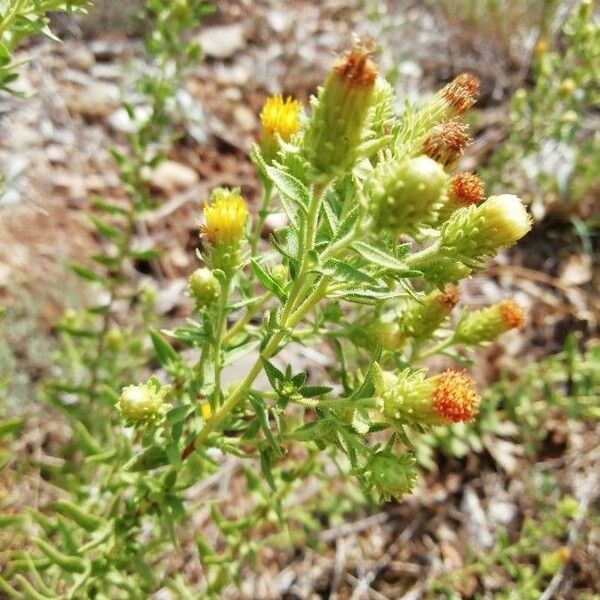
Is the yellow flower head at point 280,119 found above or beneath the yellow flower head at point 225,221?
above

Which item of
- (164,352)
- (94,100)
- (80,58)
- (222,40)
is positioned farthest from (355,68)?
(222,40)

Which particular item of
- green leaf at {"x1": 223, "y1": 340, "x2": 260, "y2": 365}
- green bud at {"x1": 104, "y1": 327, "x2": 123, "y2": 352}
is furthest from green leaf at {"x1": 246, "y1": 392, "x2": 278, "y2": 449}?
green bud at {"x1": 104, "y1": 327, "x2": 123, "y2": 352}

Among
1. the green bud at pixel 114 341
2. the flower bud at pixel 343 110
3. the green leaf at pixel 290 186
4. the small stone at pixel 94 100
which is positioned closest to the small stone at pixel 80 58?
the small stone at pixel 94 100

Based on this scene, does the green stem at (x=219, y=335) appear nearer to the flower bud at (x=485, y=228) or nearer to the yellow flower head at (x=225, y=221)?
the yellow flower head at (x=225, y=221)

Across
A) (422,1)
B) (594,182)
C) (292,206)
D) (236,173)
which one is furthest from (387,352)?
(422,1)

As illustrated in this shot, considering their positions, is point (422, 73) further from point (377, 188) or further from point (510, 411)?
point (377, 188)

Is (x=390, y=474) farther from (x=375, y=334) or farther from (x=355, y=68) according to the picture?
(x=355, y=68)
